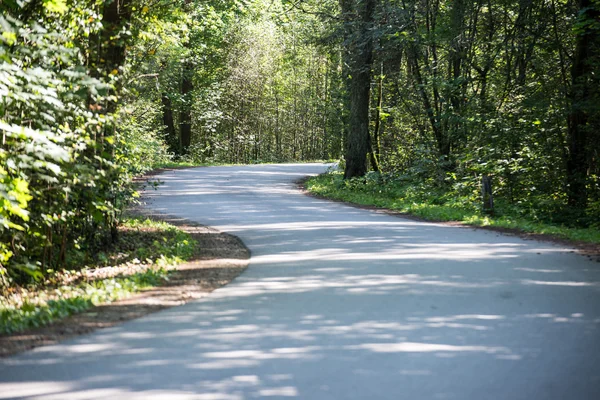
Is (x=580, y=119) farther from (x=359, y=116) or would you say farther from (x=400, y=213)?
(x=359, y=116)

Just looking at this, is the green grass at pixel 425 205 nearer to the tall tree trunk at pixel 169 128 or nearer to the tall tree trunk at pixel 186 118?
the tall tree trunk at pixel 186 118

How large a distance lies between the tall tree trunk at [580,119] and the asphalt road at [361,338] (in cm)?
797

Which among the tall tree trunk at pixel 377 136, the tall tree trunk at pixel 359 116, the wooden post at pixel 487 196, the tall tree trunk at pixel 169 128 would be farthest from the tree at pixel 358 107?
the tall tree trunk at pixel 169 128

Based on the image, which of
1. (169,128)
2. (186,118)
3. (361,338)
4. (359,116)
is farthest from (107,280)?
(186,118)

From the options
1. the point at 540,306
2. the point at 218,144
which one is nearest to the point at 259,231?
the point at 540,306

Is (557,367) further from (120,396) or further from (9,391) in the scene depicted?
(9,391)

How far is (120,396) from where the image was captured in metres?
5.09

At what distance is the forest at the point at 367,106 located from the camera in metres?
9.62

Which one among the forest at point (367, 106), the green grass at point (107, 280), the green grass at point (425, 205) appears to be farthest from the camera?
the green grass at point (425, 205)

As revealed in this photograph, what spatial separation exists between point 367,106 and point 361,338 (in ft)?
75.3

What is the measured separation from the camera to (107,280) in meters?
10.0

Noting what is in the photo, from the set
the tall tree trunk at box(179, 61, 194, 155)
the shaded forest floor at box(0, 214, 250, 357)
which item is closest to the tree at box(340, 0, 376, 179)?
the shaded forest floor at box(0, 214, 250, 357)

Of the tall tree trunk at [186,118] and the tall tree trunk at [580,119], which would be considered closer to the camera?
the tall tree trunk at [580,119]

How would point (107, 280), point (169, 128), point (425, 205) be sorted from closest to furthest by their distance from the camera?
point (107, 280), point (425, 205), point (169, 128)
